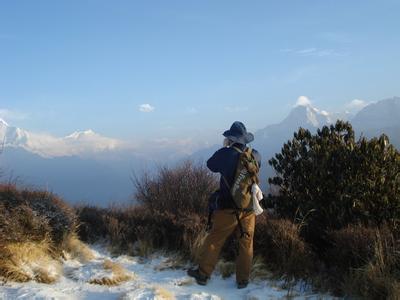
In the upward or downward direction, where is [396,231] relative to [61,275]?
upward

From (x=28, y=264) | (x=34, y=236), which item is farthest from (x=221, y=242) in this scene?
(x=34, y=236)

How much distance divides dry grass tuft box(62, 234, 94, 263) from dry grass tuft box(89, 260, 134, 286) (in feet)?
3.54

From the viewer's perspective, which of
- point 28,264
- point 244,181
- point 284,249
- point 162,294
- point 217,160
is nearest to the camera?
point 162,294

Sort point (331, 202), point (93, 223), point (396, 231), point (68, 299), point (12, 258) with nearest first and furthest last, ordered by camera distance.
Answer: point (68, 299) → point (12, 258) → point (396, 231) → point (331, 202) → point (93, 223)

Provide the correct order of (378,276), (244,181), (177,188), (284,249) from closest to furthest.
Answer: (378,276)
(244,181)
(284,249)
(177,188)

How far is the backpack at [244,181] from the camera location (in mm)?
7176

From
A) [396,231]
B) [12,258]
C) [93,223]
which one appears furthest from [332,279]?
[93,223]

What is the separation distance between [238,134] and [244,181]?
0.71m

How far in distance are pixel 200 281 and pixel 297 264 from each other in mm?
1432

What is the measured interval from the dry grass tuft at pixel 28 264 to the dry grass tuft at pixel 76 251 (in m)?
0.56

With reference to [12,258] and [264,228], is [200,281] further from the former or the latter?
[12,258]

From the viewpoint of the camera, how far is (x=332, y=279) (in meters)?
7.04

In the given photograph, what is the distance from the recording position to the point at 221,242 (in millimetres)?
7316

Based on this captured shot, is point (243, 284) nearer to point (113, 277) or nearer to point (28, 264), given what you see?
point (113, 277)
